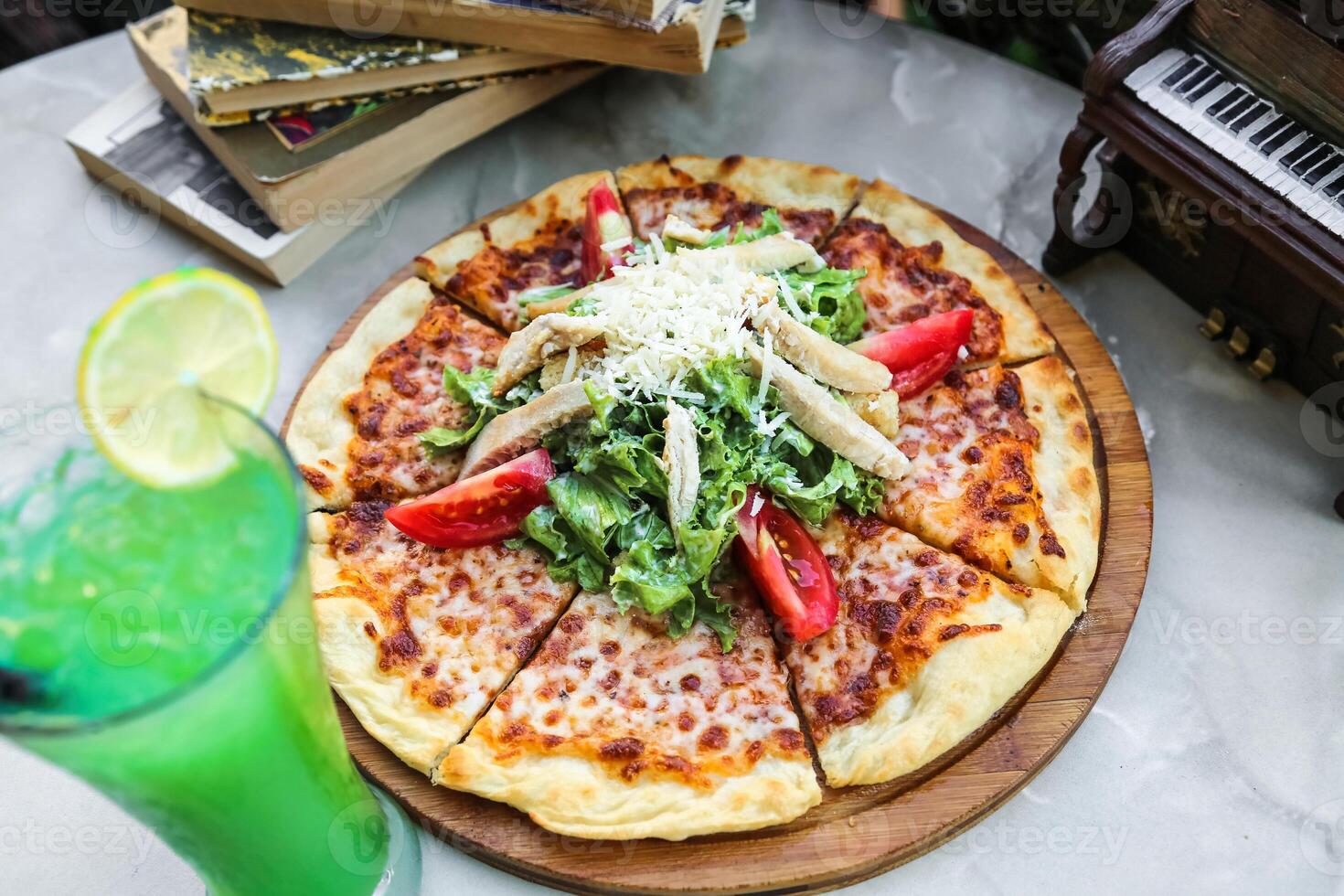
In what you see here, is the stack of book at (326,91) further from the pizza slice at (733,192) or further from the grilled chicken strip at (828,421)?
the grilled chicken strip at (828,421)

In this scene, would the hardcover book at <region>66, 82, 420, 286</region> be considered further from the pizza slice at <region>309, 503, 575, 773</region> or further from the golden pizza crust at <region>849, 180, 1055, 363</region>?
the golden pizza crust at <region>849, 180, 1055, 363</region>

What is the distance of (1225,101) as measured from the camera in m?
4.54

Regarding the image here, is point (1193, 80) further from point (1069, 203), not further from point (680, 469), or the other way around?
point (680, 469)

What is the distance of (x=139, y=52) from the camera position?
570 centimetres

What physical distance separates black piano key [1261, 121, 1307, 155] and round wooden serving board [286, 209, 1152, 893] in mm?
1621

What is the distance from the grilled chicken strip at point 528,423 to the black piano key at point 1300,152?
2.58 m

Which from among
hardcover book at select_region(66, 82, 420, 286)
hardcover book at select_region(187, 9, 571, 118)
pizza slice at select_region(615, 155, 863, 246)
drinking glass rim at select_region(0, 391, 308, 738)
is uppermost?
drinking glass rim at select_region(0, 391, 308, 738)

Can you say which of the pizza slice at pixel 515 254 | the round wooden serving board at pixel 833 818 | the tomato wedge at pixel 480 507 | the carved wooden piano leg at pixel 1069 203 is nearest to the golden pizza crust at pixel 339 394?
the pizza slice at pixel 515 254

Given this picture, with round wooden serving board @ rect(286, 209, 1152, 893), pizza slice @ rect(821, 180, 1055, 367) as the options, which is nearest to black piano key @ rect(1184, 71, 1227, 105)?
pizza slice @ rect(821, 180, 1055, 367)

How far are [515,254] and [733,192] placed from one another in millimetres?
960

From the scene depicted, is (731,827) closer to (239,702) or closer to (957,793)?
(957,793)

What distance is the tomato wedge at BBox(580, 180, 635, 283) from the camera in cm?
473

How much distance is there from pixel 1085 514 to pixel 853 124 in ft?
8.60

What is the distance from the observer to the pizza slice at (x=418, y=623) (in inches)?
154
